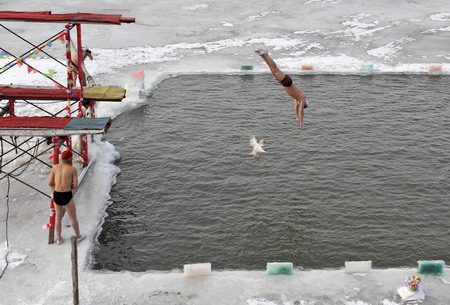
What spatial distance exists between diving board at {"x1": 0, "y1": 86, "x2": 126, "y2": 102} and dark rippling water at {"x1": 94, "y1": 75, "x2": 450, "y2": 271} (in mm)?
2645

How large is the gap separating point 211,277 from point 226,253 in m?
1.41

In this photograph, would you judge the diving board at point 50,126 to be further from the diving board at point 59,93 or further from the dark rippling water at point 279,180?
the dark rippling water at point 279,180

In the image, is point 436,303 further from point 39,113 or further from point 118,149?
point 39,113

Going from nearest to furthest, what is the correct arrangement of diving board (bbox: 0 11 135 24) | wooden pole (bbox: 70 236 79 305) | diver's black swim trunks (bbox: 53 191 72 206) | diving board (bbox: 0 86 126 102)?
wooden pole (bbox: 70 236 79 305), diver's black swim trunks (bbox: 53 191 72 206), diving board (bbox: 0 11 135 24), diving board (bbox: 0 86 126 102)

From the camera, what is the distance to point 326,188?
52.4 feet

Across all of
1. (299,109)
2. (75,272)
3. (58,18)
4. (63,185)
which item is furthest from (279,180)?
(58,18)

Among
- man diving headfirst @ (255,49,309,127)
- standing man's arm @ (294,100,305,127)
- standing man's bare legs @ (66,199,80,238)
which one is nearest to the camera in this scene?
man diving headfirst @ (255,49,309,127)

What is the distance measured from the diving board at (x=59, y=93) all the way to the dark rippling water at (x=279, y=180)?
2.65 metres

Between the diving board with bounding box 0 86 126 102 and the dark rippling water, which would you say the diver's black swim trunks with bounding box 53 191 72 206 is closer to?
the dark rippling water

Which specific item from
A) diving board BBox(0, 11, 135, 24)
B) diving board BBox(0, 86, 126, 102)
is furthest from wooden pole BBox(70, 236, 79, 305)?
diving board BBox(0, 11, 135, 24)

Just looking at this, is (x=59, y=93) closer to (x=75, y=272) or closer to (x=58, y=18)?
(x=58, y=18)

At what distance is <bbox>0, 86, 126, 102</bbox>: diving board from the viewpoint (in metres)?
15.5

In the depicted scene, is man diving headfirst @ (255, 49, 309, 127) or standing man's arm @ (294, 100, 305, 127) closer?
man diving headfirst @ (255, 49, 309, 127)

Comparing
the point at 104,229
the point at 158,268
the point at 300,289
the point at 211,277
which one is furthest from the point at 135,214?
the point at 300,289
